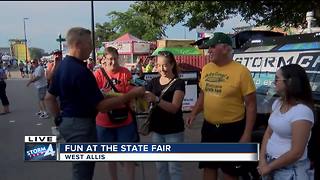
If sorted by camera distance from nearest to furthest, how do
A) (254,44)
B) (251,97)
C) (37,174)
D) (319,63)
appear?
(251,97) < (319,63) < (254,44) < (37,174)

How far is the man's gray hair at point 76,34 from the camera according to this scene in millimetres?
3379

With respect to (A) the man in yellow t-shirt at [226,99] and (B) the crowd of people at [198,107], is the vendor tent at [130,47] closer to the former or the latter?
(B) the crowd of people at [198,107]

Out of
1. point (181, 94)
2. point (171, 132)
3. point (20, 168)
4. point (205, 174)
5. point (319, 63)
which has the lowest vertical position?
point (20, 168)

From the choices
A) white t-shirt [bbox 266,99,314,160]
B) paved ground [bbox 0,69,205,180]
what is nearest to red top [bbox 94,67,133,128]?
paved ground [bbox 0,69,205,180]

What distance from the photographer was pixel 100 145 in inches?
121

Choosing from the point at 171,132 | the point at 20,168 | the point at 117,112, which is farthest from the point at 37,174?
the point at 171,132

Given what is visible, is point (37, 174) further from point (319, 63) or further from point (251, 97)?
point (319, 63)

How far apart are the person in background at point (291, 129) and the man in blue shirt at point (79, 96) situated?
1096mm

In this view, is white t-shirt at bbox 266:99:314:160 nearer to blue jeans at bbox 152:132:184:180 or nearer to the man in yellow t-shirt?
the man in yellow t-shirt

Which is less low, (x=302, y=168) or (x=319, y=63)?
(x=319, y=63)

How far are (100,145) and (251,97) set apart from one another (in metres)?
1.42

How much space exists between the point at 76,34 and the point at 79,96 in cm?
46

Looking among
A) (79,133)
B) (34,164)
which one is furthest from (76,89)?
(34,164)

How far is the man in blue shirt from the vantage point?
3.33m
